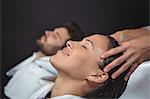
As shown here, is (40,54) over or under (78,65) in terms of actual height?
under

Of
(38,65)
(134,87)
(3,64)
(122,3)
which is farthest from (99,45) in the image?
(3,64)

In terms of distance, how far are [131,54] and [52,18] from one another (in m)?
0.53

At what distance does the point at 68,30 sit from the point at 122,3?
0.27 meters

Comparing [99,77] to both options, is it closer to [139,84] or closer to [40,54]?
[139,84]

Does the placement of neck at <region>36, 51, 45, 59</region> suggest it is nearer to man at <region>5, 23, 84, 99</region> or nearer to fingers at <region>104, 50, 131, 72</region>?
man at <region>5, 23, 84, 99</region>

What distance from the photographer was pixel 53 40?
4.28ft

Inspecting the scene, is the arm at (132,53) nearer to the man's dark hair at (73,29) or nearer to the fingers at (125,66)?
the fingers at (125,66)

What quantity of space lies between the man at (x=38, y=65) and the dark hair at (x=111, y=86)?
0.30 m

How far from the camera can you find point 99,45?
2.87ft


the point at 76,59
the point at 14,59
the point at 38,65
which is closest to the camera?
the point at 76,59

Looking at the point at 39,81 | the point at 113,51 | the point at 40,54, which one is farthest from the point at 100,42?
the point at 40,54

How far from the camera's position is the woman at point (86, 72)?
851 mm

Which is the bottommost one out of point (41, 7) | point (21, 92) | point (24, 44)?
point (21, 92)

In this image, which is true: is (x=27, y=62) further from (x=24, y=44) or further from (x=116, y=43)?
(x=116, y=43)
